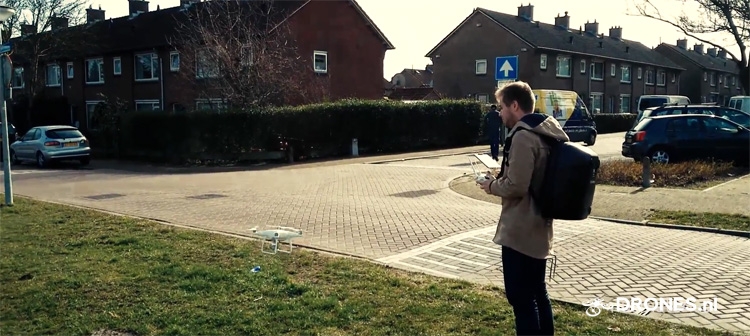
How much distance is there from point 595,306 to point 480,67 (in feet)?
142

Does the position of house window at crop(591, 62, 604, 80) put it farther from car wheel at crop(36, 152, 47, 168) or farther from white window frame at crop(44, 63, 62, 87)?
car wheel at crop(36, 152, 47, 168)

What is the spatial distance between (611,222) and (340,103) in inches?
644

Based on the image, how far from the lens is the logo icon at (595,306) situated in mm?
5018

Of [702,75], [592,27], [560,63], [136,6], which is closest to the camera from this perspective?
[136,6]

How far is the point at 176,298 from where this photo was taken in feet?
18.1

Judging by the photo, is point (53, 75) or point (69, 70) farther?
point (53, 75)

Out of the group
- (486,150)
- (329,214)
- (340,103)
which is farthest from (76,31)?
(329,214)

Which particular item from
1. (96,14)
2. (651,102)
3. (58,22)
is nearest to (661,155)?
(651,102)

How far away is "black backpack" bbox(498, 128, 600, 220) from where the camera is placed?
3.68 metres

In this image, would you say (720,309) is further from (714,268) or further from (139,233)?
(139,233)

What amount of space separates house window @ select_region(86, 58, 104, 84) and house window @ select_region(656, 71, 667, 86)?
156 ft

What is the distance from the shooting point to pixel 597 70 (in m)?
50.6

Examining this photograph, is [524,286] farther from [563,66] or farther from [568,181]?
[563,66]

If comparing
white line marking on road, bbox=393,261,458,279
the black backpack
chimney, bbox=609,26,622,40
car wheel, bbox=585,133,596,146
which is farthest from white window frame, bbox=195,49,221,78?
chimney, bbox=609,26,622,40
